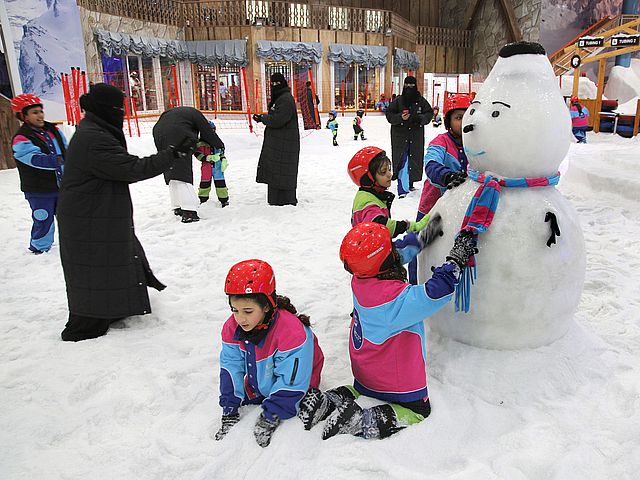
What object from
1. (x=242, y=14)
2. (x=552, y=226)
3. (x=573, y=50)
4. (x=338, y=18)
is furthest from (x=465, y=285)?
(x=338, y=18)

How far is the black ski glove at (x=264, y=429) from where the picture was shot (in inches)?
76.8

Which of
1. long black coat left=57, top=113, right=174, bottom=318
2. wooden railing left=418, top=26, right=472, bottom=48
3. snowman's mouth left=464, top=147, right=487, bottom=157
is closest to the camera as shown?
snowman's mouth left=464, top=147, right=487, bottom=157

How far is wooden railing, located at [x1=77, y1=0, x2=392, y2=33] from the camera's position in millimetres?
16328

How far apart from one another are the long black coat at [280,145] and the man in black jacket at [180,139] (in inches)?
22.7

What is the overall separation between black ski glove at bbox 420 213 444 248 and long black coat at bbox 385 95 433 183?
4079mm

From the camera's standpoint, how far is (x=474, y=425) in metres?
2.03

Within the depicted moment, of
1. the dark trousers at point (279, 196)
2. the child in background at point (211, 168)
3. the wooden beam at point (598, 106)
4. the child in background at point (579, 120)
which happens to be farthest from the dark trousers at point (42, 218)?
the wooden beam at point (598, 106)

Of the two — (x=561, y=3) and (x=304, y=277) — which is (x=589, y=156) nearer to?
(x=304, y=277)

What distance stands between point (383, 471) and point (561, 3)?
2386 centimetres

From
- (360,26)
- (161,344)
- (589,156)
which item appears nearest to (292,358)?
(161,344)

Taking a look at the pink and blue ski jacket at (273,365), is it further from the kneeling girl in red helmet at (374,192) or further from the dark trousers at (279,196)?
the dark trousers at (279,196)

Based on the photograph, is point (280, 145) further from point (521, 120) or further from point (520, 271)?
point (520, 271)

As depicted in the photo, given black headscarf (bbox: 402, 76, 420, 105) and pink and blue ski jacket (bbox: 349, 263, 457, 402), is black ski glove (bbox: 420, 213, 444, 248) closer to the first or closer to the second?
pink and blue ski jacket (bbox: 349, 263, 457, 402)

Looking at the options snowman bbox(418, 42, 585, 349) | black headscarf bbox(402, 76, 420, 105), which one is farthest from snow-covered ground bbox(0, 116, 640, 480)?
black headscarf bbox(402, 76, 420, 105)
